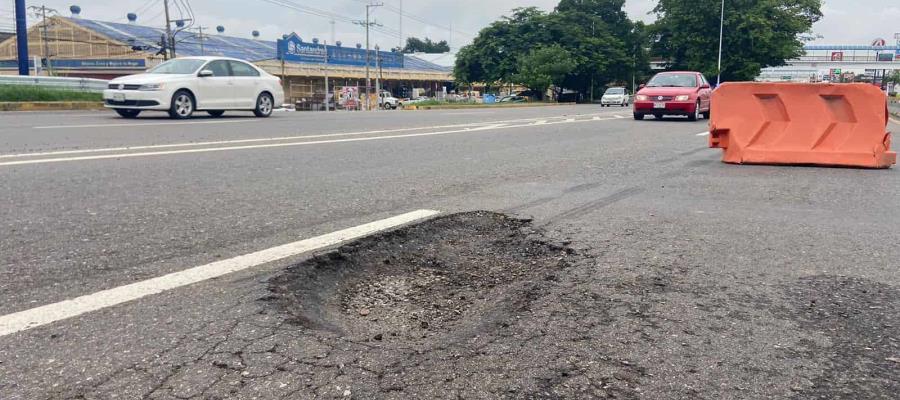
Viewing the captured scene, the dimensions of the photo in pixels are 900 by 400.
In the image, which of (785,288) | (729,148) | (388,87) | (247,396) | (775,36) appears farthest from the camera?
(388,87)

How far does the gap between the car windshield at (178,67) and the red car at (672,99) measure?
10434 millimetres

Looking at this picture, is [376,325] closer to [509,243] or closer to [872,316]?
[509,243]

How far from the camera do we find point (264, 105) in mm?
15562

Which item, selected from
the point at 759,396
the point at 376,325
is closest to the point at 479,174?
the point at 376,325

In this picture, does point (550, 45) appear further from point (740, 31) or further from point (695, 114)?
point (695, 114)

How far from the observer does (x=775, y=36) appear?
53.1 metres

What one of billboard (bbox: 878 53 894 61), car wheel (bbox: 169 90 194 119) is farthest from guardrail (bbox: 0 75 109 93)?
billboard (bbox: 878 53 894 61)

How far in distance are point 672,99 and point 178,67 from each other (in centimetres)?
1151

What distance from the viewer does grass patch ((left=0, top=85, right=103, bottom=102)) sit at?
1922cm

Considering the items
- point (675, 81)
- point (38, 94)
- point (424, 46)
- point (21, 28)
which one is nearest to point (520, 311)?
point (675, 81)

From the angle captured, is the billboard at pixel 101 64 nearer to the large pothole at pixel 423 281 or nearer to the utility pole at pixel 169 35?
the utility pole at pixel 169 35

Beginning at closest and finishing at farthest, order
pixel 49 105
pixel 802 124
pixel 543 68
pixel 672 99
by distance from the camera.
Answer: pixel 802 124 → pixel 672 99 → pixel 49 105 → pixel 543 68

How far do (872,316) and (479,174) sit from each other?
399cm

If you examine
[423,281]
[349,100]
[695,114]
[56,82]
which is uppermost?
[349,100]
